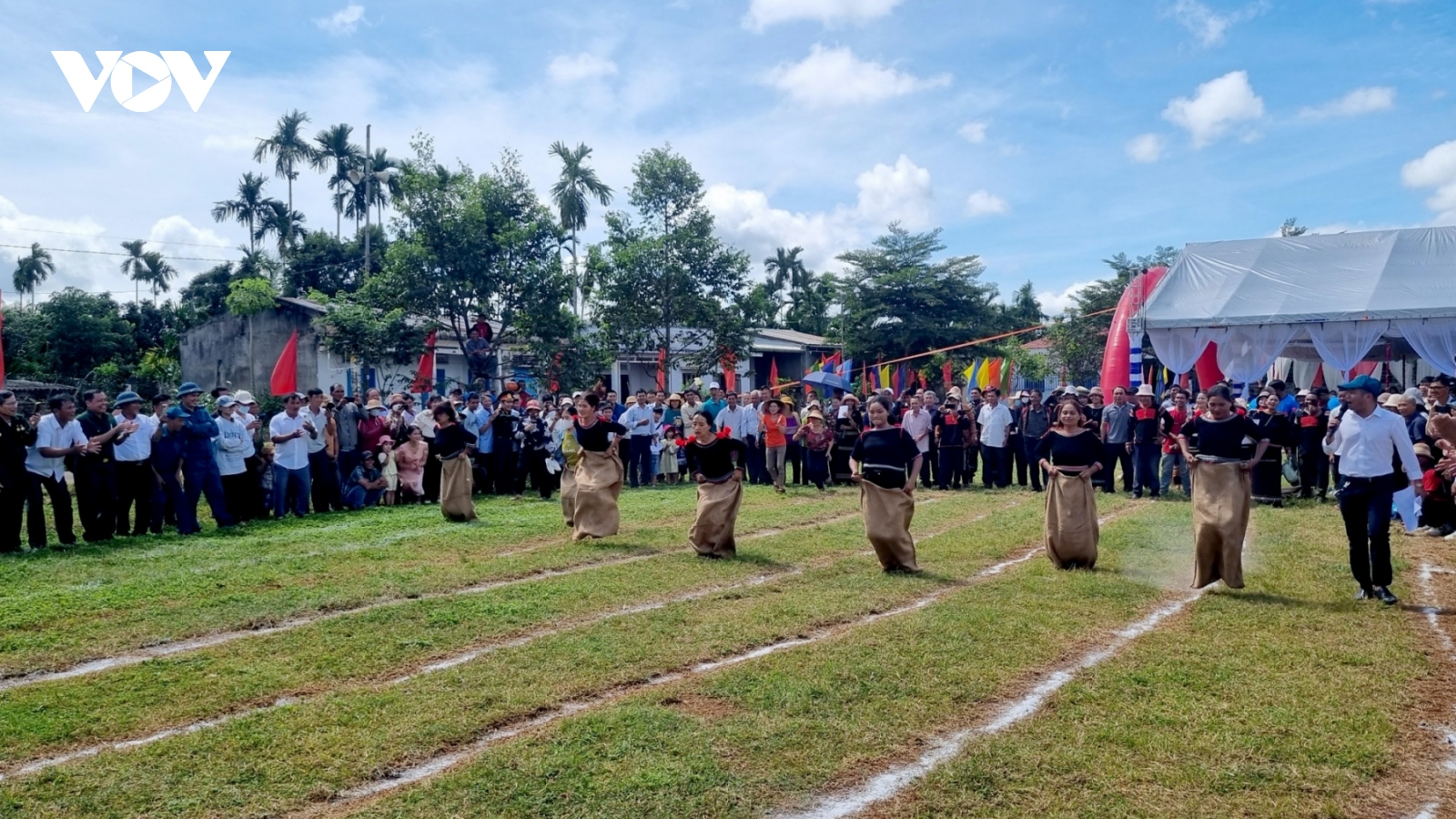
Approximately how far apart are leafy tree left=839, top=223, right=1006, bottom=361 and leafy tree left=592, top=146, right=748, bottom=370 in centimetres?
1795

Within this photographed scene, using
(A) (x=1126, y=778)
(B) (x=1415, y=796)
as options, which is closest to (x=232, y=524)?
(A) (x=1126, y=778)

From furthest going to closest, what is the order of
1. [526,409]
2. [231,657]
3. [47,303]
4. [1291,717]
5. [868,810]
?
[47,303], [526,409], [231,657], [1291,717], [868,810]

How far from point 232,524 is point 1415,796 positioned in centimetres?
1325

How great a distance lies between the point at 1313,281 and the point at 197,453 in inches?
785

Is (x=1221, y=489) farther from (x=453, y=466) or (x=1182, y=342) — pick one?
(x=1182, y=342)

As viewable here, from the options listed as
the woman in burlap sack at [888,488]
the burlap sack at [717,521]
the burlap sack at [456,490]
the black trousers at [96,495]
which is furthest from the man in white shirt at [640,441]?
the woman in burlap sack at [888,488]

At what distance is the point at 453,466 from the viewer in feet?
46.6

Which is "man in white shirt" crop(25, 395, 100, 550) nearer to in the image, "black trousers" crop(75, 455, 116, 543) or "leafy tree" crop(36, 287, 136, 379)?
"black trousers" crop(75, 455, 116, 543)

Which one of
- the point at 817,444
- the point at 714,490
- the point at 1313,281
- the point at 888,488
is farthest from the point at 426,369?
the point at 1313,281

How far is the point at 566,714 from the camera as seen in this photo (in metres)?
5.83

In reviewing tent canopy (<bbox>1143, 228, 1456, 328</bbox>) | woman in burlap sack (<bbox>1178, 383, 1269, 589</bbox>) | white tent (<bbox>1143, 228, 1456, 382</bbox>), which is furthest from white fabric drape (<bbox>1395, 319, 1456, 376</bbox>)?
woman in burlap sack (<bbox>1178, 383, 1269, 589</bbox>)

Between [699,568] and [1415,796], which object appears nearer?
[1415,796]

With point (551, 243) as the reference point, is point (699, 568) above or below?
below

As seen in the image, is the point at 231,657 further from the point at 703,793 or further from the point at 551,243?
the point at 551,243
